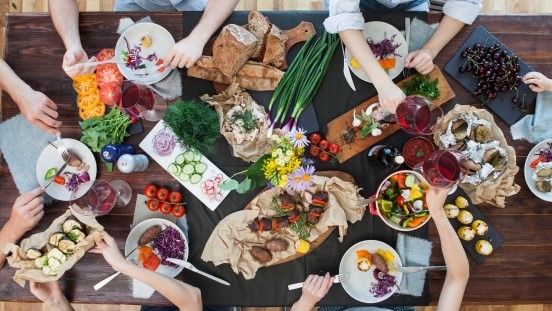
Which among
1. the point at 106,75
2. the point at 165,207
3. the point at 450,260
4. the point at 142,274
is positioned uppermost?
the point at 106,75

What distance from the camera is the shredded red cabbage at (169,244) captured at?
1604 mm

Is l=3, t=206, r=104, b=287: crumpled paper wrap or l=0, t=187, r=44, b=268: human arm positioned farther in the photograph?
l=0, t=187, r=44, b=268: human arm

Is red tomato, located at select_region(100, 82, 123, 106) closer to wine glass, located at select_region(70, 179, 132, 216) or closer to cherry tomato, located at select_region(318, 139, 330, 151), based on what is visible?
wine glass, located at select_region(70, 179, 132, 216)

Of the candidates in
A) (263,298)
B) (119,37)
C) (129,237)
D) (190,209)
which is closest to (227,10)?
(119,37)

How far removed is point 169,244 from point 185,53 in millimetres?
694

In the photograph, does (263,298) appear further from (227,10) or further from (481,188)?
(227,10)

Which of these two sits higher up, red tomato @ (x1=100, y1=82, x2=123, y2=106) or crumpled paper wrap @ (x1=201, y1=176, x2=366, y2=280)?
red tomato @ (x1=100, y1=82, x2=123, y2=106)

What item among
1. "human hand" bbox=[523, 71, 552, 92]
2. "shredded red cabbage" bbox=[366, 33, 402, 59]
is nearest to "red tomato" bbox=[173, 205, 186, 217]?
"shredded red cabbage" bbox=[366, 33, 402, 59]

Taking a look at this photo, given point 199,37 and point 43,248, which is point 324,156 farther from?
point 43,248

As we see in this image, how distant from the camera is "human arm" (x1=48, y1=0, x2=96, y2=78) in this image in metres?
1.60

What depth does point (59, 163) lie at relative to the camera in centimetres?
165

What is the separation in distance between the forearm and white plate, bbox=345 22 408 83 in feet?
3.31

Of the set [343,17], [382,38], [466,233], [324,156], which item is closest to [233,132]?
[324,156]

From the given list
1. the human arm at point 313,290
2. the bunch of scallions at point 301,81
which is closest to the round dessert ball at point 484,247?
the human arm at point 313,290
